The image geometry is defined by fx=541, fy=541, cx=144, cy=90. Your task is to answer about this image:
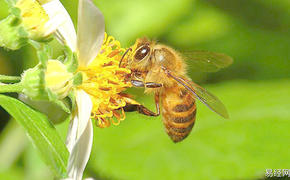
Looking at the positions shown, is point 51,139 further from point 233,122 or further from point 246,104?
point 246,104

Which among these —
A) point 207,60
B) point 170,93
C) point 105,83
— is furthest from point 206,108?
point 105,83

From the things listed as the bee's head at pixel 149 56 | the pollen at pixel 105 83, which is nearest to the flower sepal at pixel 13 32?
the pollen at pixel 105 83

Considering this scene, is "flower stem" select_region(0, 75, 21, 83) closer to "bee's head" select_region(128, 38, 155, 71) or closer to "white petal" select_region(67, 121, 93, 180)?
"white petal" select_region(67, 121, 93, 180)

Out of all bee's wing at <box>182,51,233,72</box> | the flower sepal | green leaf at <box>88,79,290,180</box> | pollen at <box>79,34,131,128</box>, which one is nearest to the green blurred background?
green leaf at <box>88,79,290,180</box>

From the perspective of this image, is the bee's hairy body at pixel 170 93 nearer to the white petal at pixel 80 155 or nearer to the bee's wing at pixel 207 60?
the bee's wing at pixel 207 60

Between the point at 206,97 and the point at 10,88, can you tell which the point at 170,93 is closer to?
the point at 206,97

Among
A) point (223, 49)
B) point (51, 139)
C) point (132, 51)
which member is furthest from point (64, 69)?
point (223, 49)
